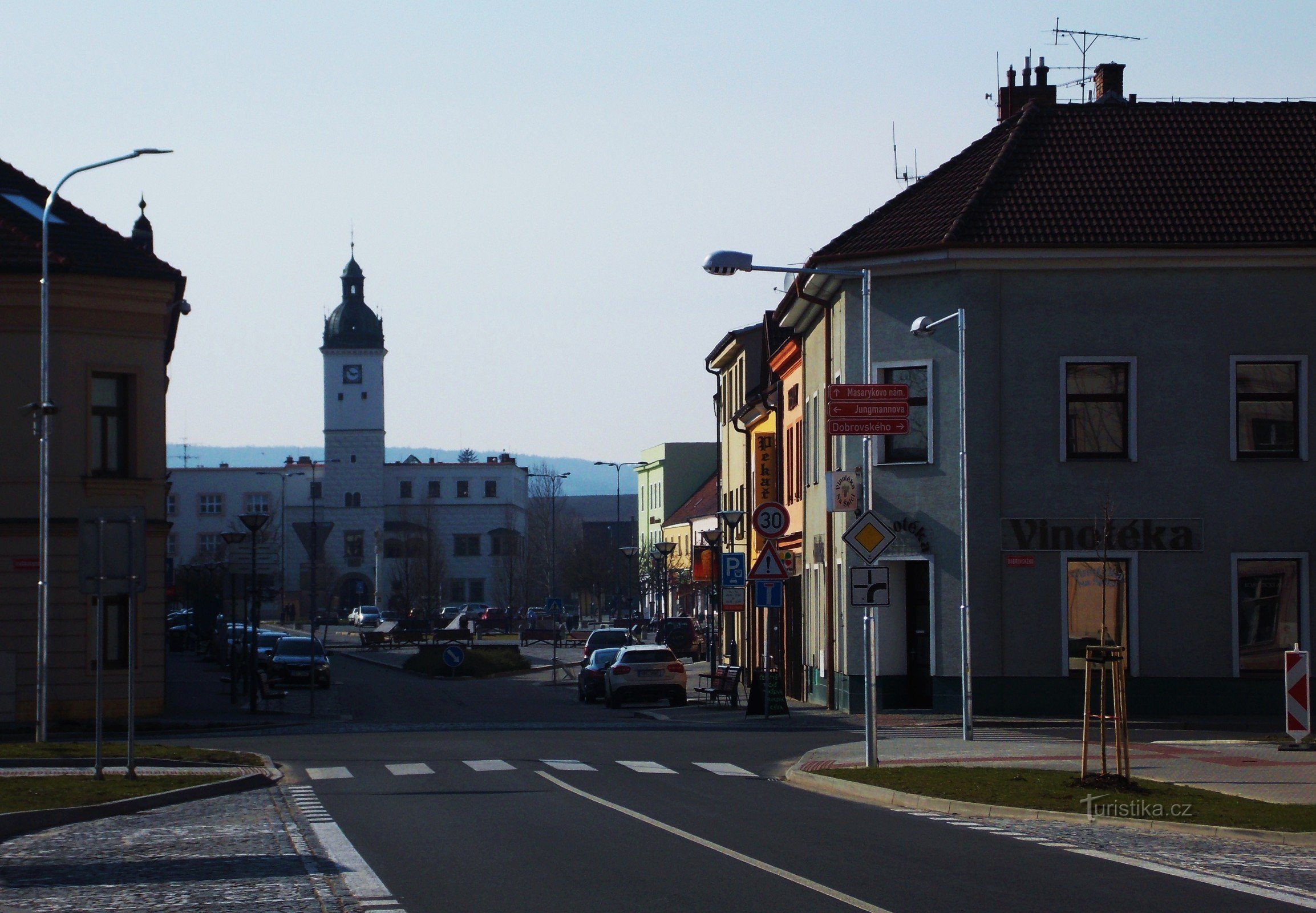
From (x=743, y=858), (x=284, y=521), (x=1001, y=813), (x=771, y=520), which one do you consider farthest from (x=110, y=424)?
(x=284, y=521)

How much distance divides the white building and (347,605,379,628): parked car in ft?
62.8

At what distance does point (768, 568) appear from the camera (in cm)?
3016

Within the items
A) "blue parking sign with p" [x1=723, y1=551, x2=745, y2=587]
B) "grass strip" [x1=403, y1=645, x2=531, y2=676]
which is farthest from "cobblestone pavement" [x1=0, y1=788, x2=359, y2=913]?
"grass strip" [x1=403, y1=645, x2=531, y2=676]

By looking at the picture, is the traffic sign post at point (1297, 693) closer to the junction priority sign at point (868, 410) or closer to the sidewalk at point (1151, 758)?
the sidewalk at point (1151, 758)

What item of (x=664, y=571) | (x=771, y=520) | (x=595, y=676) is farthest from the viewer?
(x=664, y=571)

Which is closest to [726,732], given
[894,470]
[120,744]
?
[894,470]

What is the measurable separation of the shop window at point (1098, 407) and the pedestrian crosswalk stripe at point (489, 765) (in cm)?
1305

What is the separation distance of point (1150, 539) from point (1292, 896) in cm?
2035

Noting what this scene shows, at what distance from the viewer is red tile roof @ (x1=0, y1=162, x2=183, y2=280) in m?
32.7

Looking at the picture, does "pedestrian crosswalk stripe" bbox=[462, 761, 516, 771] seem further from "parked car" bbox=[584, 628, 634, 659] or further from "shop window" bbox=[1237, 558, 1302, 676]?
"parked car" bbox=[584, 628, 634, 659]

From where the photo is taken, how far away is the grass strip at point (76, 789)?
54.0ft

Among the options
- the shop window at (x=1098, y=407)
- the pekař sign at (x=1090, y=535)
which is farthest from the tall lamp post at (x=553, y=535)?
the pekař sign at (x=1090, y=535)

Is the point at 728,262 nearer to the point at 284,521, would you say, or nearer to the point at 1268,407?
the point at 1268,407

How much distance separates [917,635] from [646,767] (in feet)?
35.1
